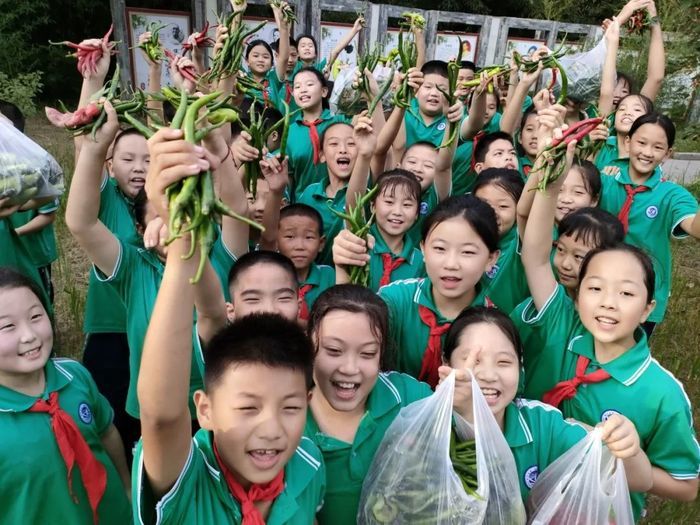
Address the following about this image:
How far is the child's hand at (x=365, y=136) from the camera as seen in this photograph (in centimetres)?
298

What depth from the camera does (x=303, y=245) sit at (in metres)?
3.01

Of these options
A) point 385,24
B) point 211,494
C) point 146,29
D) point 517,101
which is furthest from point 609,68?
point 146,29

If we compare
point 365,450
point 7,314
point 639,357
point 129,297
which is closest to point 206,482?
point 365,450

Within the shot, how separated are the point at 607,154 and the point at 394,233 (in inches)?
88.7

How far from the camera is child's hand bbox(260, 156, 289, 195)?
2854 mm

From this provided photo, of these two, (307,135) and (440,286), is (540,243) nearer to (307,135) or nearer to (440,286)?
(440,286)

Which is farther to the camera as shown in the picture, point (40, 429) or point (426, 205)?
point (426, 205)

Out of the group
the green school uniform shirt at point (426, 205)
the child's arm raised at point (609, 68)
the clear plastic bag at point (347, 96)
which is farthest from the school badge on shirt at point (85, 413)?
the child's arm raised at point (609, 68)

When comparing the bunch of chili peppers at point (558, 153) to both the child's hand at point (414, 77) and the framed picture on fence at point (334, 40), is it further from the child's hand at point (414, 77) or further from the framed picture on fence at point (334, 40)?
the framed picture on fence at point (334, 40)

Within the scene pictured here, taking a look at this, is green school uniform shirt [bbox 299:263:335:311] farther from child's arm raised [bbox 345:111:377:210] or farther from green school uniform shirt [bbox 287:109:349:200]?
green school uniform shirt [bbox 287:109:349:200]

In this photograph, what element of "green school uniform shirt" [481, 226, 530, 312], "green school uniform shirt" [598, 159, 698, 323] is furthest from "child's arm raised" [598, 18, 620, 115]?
"green school uniform shirt" [481, 226, 530, 312]

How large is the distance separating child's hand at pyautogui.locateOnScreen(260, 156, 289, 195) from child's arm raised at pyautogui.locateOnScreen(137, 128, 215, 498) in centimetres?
172

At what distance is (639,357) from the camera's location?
2035 mm

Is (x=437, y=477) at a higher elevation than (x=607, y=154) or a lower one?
lower
